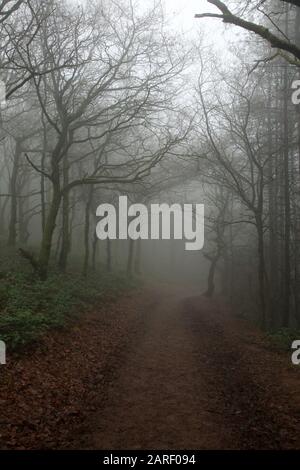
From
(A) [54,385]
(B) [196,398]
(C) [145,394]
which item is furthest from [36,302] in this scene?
(B) [196,398]

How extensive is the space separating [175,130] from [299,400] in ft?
48.5

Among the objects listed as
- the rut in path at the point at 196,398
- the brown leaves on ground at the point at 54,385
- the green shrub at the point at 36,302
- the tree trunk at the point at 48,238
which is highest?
the tree trunk at the point at 48,238

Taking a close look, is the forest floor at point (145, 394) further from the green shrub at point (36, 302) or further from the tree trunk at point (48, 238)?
the tree trunk at point (48, 238)

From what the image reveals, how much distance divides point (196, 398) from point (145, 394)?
973mm

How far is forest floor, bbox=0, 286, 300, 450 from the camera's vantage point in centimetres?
611

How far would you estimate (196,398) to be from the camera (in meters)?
7.73

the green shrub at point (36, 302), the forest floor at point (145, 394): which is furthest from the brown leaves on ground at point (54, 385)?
the green shrub at point (36, 302)

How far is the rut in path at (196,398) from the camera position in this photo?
6.11 metres

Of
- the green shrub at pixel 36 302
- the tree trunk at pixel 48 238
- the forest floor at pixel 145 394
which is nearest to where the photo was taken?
the forest floor at pixel 145 394

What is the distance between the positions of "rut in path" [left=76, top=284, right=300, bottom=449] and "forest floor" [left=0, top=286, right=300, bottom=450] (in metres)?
0.02

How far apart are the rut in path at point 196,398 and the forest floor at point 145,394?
2 cm

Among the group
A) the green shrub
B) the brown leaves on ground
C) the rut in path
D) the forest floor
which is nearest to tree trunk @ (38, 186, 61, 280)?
the green shrub

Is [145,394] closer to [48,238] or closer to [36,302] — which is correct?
[36,302]

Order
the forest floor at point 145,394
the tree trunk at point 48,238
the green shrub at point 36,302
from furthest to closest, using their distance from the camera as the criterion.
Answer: the tree trunk at point 48,238 → the green shrub at point 36,302 → the forest floor at point 145,394
